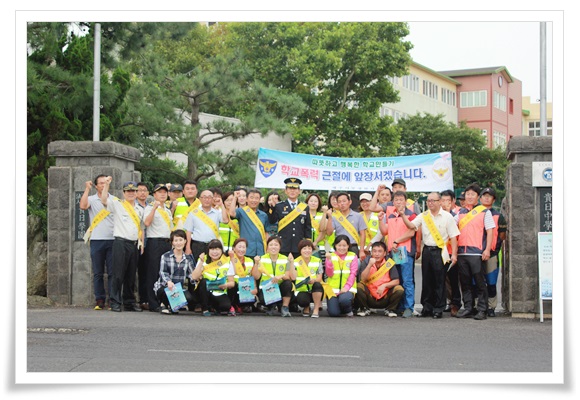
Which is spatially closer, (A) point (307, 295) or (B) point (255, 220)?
(A) point (307, 295)

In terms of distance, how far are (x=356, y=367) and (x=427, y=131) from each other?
50123mm

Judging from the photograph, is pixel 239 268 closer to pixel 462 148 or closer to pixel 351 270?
pixel 351 270

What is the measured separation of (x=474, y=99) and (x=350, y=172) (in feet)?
225

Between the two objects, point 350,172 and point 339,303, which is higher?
point 350,172

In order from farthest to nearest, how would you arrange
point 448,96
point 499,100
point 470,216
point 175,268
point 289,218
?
point 499,100, point 448,96, point 289,218, point 470,216, point 175,268

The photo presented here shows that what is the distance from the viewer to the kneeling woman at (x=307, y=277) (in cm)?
1354

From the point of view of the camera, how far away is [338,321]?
42.3 feet

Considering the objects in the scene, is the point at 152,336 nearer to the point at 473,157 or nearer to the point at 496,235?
the point at 496,235

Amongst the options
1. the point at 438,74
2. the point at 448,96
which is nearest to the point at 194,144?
the point at 438,74

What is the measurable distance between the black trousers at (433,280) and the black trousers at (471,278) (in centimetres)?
27

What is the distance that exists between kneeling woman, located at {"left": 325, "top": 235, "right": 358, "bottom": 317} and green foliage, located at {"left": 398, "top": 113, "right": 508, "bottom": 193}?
144 ft

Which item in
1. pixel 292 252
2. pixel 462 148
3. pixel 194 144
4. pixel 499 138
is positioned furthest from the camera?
pixel 499 138

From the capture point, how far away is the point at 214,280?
1350 cm
